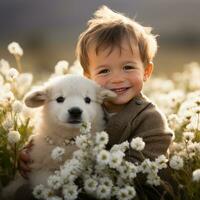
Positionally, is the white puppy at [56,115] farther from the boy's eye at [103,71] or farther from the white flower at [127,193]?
the white flower at [127,193]

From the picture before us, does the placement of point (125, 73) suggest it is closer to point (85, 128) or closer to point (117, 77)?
point (117, 77)

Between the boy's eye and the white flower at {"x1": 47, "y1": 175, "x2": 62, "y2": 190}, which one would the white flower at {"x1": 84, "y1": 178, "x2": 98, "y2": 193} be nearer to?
the white flower at {"x1": 47, "y1": 175, "x2": 62, "y2": 190}

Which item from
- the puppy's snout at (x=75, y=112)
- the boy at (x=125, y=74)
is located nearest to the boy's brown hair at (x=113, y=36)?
the boy at (x=125, y=74)

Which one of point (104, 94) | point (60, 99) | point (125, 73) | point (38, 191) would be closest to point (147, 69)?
point (125, 73)

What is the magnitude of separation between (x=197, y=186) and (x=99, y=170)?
689mm

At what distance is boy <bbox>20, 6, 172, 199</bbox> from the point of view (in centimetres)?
541

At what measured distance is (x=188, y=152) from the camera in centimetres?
498

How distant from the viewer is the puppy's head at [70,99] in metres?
5.07

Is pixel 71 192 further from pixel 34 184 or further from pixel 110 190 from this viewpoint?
pixel 34 184

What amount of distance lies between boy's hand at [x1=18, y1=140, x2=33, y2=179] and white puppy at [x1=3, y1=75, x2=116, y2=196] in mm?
42

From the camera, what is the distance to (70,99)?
5.21 meters

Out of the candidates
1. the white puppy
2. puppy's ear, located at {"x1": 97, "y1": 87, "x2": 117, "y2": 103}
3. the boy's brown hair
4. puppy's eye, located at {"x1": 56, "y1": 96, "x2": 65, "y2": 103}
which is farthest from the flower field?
the boy's brown hair

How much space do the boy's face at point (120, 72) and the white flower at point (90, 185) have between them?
1233 millimetres

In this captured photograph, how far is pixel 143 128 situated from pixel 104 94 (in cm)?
41
